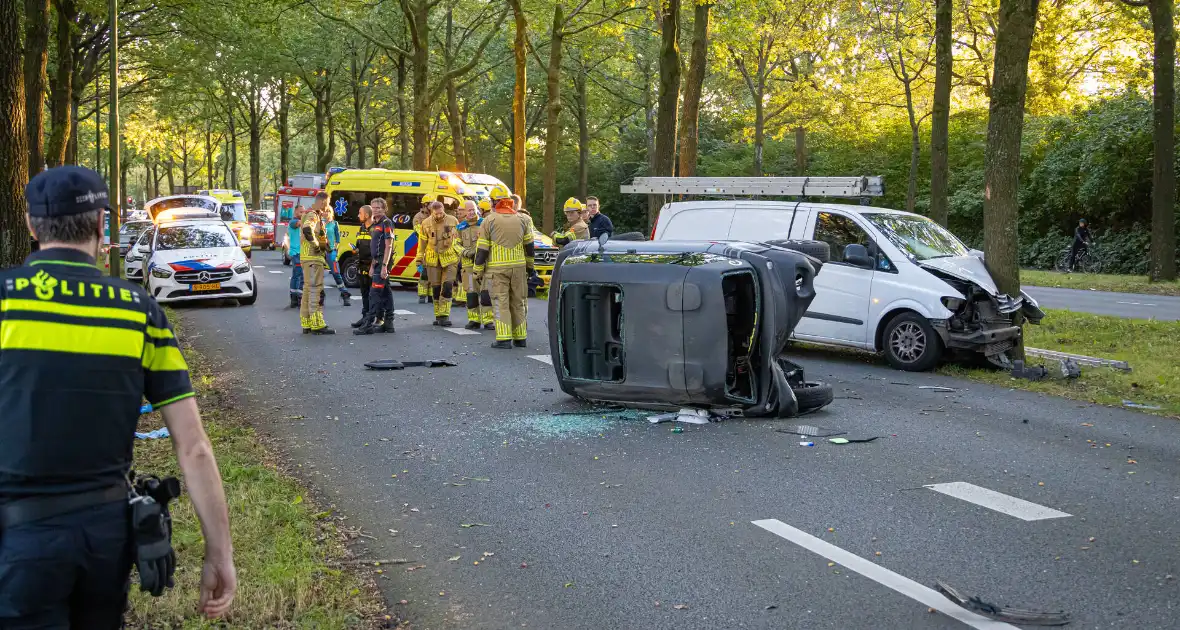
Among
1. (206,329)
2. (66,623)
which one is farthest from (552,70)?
(66,623)

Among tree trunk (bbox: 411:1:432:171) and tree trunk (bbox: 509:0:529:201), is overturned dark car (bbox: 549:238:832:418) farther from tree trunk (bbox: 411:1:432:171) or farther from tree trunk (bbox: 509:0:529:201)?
tree trunk (bbox: 411:1:432:171)

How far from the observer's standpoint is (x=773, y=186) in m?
13.7

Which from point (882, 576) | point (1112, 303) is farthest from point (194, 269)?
point (1112, 303)

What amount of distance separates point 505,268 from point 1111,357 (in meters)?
7.38

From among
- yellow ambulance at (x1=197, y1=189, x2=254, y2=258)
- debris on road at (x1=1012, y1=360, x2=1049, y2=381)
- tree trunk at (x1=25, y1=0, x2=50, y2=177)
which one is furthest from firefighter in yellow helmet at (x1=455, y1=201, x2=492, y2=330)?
yellow ambulance at (x1=197, y1=189, x2=254, y2=258)

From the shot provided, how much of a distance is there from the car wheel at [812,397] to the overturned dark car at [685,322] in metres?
0.01

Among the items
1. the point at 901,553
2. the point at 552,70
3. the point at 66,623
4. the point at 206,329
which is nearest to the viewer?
the point at 66,623

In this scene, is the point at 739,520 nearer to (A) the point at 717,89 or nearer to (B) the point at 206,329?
(B) the point at 206,329

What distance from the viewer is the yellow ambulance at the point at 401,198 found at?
21.3 m

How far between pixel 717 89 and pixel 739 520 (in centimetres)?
4037

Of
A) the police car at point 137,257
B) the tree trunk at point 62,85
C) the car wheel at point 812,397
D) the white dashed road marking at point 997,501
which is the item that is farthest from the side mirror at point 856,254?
the tree trunk at point 62,85

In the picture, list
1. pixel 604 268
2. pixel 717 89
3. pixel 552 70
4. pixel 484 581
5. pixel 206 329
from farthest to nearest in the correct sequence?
pixel 717 89
pixel 552 70
pixel 206 329
pixel 604 268
pixel 484 581

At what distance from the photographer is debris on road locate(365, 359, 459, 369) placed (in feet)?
37.4

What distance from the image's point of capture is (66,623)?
100 inches
